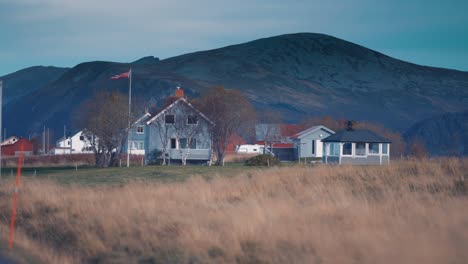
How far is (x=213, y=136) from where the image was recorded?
6425 centimetres

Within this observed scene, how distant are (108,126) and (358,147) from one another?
23.0 meters

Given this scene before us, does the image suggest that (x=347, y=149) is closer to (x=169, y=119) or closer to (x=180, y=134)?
(x=180, y=134)

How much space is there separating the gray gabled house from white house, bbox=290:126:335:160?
1719 centimetres

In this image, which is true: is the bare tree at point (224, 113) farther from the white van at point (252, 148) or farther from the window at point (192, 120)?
the white van at point (252, 148)

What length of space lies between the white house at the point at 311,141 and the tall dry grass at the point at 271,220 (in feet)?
194

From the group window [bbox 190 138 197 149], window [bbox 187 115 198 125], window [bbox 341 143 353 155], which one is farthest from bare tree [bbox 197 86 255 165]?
window [bbox 341 143 353 155]

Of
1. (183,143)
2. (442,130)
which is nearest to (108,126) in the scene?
(183,143)

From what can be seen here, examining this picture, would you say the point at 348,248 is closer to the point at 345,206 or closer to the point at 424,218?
the point at 424,218

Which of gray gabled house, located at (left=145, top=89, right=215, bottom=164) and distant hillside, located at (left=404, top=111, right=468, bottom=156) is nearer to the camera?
gray gabled house, located at (left=145, top=89, right=215, bottom=164)

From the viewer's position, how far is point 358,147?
6219 centimetres

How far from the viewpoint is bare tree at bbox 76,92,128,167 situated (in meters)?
59.2

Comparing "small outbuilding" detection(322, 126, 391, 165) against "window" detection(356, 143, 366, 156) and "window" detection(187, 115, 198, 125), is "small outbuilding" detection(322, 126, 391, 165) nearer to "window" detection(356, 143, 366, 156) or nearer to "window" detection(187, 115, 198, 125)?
"window" detection(356, 143, 366, 156)

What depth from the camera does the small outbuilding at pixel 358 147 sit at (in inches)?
2394

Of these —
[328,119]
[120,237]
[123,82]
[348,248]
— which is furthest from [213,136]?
[123,82]
